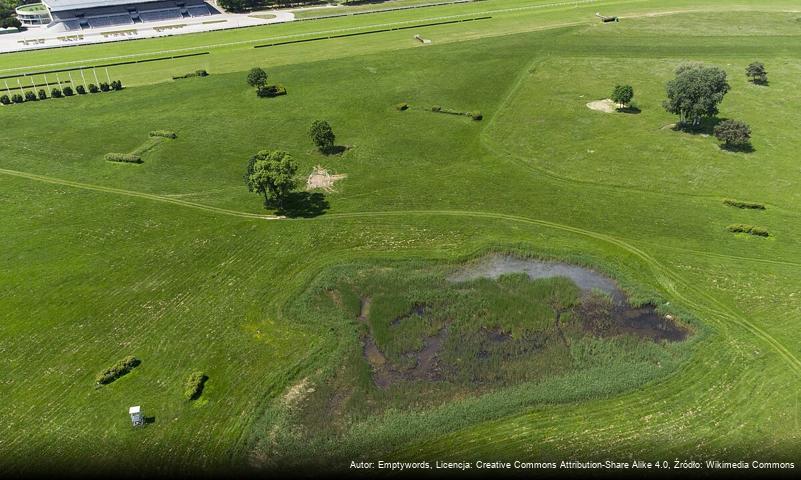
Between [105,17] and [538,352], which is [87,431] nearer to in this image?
[538,352]

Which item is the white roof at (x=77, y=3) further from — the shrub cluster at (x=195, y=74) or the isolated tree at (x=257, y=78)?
the isolated tree at (x=257, y=78)

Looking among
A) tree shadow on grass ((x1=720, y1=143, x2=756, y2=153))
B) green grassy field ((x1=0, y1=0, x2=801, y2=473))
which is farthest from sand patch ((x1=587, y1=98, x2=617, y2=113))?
tree shadow on grass ((x1=720, y1=143, x2=756, y2=153))

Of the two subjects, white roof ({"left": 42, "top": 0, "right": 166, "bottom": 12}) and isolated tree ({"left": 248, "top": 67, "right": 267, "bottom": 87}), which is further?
white roof ({"left": 42, "top": 0, "right": 166, "bottom": 12})

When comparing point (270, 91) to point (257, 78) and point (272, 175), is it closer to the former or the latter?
point (257, 78)

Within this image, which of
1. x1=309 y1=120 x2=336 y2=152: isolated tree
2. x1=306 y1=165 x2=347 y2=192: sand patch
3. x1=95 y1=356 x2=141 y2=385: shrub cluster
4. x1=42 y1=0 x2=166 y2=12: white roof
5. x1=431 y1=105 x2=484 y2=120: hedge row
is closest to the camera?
x1=95 y1=356 x2=141 y2=385: shrub cluster

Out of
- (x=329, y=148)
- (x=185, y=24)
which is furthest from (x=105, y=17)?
(x=329, y=148)

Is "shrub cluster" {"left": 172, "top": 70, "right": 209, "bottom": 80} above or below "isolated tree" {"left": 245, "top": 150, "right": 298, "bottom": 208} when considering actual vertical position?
above

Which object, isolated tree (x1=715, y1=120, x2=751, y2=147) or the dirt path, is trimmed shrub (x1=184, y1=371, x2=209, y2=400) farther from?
isolated tree (x1=715, y1=120, x2=751, y2=147)
